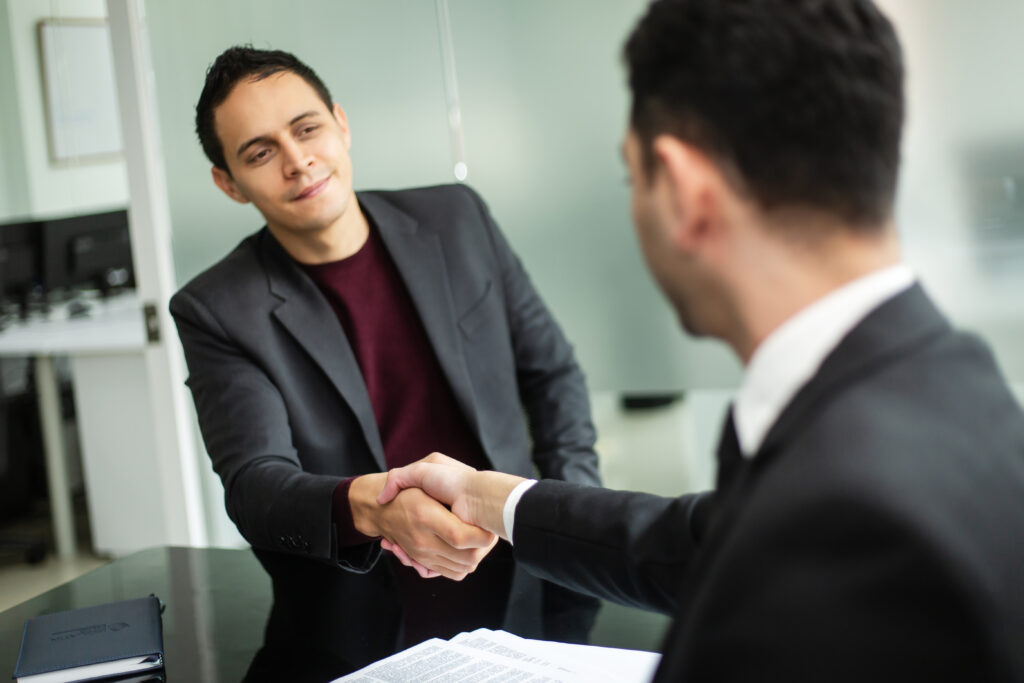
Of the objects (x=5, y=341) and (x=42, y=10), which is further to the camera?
(x=42, y=10)

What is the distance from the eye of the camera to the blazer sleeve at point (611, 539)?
1.14 metres

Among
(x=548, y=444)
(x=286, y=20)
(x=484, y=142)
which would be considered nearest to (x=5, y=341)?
(x=286, y=20)

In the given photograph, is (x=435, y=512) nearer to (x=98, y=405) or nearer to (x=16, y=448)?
(x=98, y=405)

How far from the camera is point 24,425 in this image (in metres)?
4.60

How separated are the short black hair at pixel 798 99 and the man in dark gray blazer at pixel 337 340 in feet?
3.09

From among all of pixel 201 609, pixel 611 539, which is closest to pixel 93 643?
pixel 201 609

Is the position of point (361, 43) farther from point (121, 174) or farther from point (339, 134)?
point (121, 174)

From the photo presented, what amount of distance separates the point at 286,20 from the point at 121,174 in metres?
4.30

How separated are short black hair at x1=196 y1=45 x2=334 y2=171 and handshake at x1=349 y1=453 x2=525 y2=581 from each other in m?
0.82

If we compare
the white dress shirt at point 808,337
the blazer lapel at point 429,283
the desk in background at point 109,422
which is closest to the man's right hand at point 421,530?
the blazer lapel at point 429,283

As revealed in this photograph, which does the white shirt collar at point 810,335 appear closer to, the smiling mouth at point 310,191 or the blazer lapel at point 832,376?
the blazer lapel at point 832,376

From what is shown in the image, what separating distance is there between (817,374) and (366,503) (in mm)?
969

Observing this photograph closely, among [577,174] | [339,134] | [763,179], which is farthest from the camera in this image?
[577,174]

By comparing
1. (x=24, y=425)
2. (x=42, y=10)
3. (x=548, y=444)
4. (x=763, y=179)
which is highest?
(x=42, y=10)
